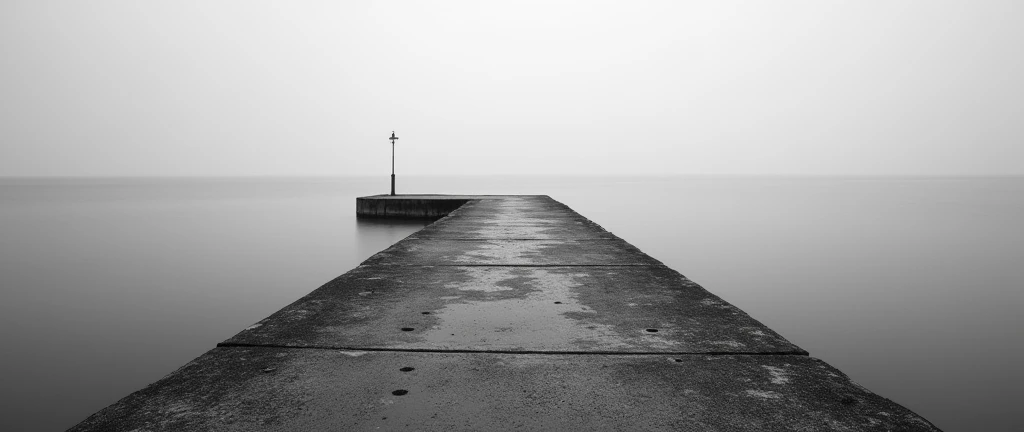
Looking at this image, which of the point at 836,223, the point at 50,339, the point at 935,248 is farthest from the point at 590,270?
Result: the point at 836,223

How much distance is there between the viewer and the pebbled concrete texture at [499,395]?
218cm

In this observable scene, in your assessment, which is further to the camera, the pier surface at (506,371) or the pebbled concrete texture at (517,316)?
the pebbled concrete texture at (517,316)

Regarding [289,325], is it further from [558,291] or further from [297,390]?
[558,291]

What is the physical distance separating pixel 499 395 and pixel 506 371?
0.31 meters

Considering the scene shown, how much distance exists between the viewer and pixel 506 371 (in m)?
2.75

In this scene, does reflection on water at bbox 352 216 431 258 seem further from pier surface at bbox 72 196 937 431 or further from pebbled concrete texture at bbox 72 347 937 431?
pebbled concrete texture at bbox 72 347 937 431

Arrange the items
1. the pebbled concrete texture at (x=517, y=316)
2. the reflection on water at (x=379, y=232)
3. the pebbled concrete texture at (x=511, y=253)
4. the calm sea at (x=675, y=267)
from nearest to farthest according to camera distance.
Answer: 1. the pebbled concrete texture at (x=517, y=316)
2. the pebbled concrete texture at (x=511, y=253)
3. the calm sea at (x=675, y=267)
4. the reflection on water at (x=379, y=232)

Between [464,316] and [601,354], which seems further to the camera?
[464,316]

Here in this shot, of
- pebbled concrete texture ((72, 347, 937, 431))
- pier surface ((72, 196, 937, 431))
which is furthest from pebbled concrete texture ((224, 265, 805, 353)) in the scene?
pebbled concrete texture ((72, 347, 937, 431))

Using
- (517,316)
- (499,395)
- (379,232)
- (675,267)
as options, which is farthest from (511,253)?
(379,232)

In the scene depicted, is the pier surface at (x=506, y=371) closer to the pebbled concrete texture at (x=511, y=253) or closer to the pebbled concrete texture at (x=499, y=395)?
the pebbled concrete texture at (x=499, y=395)

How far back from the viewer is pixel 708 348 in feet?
10.1

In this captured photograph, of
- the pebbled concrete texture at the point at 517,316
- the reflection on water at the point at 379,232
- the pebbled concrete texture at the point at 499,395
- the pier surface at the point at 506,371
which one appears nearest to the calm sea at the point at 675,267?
the reflection on water at the point at 379,232

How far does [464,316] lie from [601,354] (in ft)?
3.70
